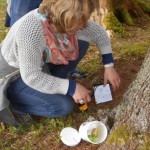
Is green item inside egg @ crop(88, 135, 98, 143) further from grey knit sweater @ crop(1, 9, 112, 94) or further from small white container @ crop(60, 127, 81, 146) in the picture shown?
grey knit sweater @ crop(1, 9, 112, 94)

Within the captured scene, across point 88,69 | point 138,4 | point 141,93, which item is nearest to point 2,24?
point 138,4

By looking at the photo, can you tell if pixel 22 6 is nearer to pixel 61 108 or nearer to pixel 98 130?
pixel 61 108

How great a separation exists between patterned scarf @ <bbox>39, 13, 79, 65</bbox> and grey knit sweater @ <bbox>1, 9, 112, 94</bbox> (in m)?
0.04

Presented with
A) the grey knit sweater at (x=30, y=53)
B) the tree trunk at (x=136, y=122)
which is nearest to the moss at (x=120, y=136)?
the tree trunk at (x=136, y=122)

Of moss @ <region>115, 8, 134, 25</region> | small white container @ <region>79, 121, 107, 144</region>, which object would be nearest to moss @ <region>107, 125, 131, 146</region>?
small white container @ <region>79, 121, 107, 144</region>

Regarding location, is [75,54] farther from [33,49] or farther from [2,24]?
[2,24]

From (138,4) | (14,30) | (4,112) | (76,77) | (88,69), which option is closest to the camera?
(14,30)

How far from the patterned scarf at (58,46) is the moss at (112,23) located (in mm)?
1813

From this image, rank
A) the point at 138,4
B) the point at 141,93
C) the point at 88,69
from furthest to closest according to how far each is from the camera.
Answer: the point at 138,4
the point at 88,69
the point at 141,93

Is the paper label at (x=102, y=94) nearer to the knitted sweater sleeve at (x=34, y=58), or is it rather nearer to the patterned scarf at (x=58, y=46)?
the patterned scarf at (x=58, y=46)

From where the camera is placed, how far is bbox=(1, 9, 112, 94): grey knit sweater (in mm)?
2328

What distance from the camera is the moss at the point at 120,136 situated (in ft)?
7.52

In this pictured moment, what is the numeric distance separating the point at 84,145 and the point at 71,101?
0.34 metres

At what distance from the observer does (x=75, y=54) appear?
2.76 metres
